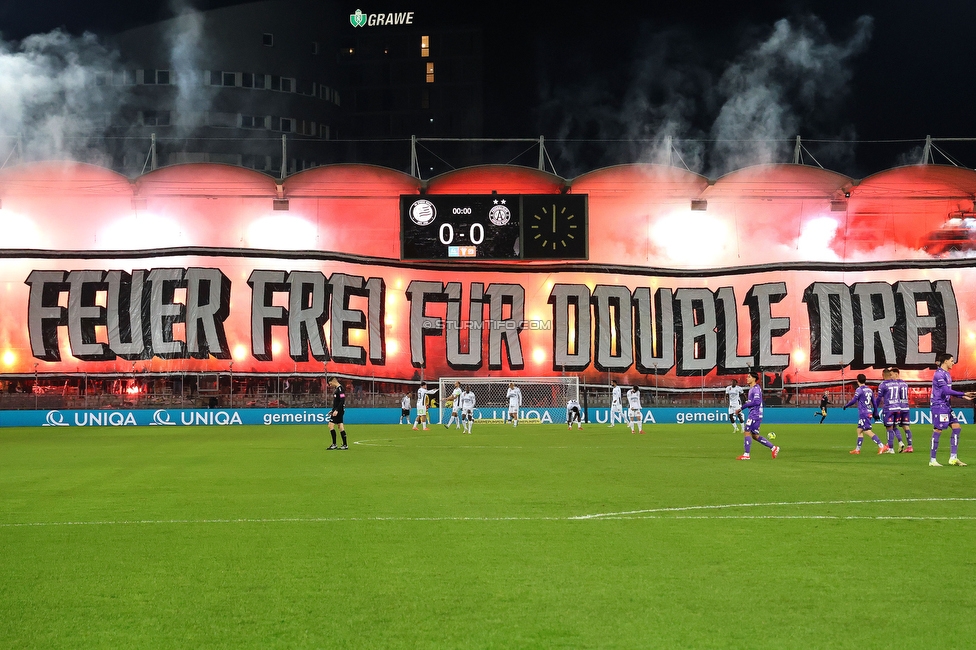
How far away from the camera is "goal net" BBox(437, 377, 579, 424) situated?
1896 inches

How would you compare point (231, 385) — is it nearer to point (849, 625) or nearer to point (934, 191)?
point (934, 191)

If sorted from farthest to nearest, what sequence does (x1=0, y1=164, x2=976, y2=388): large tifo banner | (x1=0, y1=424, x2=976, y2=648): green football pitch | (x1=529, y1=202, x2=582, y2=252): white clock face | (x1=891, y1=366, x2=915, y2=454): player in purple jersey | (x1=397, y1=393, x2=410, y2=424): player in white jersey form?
1. (x1=0, y1=164, x2=976, y2=388): large tifo banner
2. (x1=529, y1=202, x2=582, y2=252): white clock face
3. (x1=397, y1=393, x2=410, y2=424): player in white jersey
4. (x1=891, y1=366, x2=915, y2=454): player in purple jersey
5. (x1=0, y1=424, x2=976, y2=648): green football pitch

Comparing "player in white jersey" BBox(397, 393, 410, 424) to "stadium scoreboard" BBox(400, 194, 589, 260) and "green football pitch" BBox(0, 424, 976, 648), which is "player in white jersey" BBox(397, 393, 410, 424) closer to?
"stadium scoreboard" BBox(400, 194, 589, 260)

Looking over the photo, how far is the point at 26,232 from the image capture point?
163ft

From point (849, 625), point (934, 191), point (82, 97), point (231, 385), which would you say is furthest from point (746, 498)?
point (82, 97)

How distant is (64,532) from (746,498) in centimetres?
823

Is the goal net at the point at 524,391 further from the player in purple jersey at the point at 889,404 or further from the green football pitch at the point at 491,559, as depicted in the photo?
the green football pitch at the point at 491,559

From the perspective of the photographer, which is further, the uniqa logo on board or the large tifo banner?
the uniqa logo on board

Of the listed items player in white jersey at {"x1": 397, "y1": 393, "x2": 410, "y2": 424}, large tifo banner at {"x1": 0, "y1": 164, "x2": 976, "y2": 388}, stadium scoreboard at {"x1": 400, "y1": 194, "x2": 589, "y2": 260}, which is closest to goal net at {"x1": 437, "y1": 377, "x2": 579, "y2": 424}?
large tifo banner at {"x1": 0, "y1": 164, "x2": 976, "y2": 388}

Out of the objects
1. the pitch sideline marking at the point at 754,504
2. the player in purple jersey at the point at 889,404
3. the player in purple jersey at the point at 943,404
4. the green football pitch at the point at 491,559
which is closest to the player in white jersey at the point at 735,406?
the player in purple jersey at the point at 889,404

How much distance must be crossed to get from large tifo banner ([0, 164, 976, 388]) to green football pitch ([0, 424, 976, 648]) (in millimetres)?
32883

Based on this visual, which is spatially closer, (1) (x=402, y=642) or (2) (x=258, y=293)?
(1) (x=402, y=642)

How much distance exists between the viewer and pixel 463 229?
4700 cm

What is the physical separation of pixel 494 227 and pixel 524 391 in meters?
8.03
